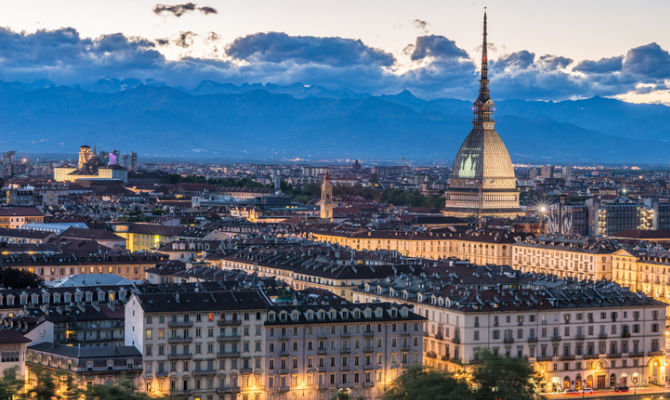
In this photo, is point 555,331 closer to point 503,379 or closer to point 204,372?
point 503,379

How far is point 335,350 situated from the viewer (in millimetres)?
64938

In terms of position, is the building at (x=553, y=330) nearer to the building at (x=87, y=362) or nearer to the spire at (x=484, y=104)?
the building at (x=87, y=362)

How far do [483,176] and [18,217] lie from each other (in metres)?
63.1

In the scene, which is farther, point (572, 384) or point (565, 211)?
point (565, 211)

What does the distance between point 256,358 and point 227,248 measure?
154 ft

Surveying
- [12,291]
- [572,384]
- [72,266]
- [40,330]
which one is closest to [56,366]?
[40,330]

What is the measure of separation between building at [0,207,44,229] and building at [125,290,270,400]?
97723mm

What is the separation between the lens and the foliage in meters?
82.8

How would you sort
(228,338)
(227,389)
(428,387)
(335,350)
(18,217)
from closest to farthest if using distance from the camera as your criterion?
(428,387) < (227,389) < (228,338) < (335,350) < (18,217)

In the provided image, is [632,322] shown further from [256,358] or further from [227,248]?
[227,248]

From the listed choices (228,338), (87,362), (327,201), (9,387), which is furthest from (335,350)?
(327,201)

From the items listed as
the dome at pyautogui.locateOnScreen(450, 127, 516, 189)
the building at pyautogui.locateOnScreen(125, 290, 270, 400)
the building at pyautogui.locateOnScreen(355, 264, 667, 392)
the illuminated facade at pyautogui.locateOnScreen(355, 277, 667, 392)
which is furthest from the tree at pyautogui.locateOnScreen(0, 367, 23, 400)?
the dome at pyautogui.locateOnScreen(450, 127, 516, 189)

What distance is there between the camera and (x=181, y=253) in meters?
114

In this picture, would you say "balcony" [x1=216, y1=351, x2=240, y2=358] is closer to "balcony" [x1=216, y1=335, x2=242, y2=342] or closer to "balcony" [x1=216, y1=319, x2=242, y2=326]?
"balcony" [x1=216, y1=335, x2=242, y2=342]
